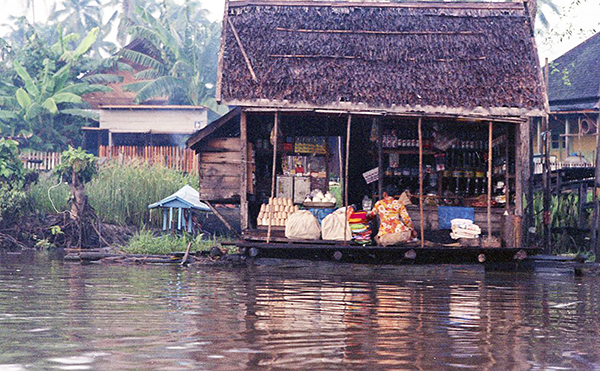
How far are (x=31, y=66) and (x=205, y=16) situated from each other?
20452mm

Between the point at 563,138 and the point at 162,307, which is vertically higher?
the point at 563,138

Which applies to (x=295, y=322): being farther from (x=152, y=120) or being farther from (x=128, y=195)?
(x=152, y=120)

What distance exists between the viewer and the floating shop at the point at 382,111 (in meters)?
15.7

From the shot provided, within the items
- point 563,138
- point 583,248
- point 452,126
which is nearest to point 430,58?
point 452,126

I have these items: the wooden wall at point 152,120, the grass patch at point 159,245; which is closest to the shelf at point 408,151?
the grass patch at point 159,245

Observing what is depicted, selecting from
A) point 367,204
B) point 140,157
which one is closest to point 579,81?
point 367,204

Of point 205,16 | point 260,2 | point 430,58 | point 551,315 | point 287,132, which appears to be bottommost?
point 551,315

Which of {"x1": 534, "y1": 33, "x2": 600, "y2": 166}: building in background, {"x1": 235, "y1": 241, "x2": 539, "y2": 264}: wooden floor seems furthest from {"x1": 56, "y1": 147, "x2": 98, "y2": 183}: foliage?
{"x1": 534, "y1": 33, "x2": 600, "y2": 166}: building in background

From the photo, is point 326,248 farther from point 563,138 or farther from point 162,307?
point 563,138

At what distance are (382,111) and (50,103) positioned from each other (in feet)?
49.7

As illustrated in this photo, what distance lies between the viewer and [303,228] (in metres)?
15.5

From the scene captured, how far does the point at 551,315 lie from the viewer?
Answer: 31.9ft

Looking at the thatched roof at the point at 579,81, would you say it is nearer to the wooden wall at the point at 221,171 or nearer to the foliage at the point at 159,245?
the wooden wall at the point at 221,171

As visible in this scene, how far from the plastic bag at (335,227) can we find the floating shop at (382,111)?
0.14 meters
